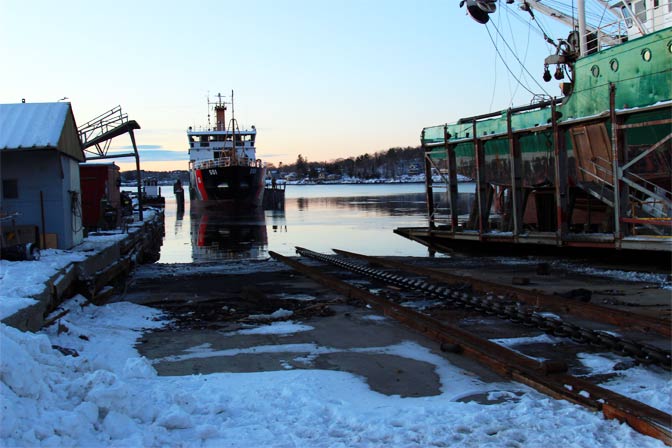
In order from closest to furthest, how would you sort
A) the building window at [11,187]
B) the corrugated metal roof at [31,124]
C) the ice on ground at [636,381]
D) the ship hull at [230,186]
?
the ice on ground at [636,381]
the corrugated metal roof at [31,124]
the building window at [11,187]
the ship hull at [230,186]

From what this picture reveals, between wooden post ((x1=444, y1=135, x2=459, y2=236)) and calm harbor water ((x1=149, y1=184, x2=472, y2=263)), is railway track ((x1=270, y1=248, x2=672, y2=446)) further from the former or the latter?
calm harbor water ((x1=149, y1=184, x2=472, y2=263))

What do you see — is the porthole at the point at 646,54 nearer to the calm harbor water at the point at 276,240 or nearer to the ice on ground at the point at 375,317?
the ice on ground at the point at 375,317

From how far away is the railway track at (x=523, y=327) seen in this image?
4.59 m

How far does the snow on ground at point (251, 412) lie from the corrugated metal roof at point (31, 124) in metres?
8.85

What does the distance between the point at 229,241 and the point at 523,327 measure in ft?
76.6

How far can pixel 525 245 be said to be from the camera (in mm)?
17328

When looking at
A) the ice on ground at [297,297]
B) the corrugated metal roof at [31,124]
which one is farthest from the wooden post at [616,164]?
the corrugated metal roof at [31,124]

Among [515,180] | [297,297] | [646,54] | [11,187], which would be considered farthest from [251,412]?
[515,180]

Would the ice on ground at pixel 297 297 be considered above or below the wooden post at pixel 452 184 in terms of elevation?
below

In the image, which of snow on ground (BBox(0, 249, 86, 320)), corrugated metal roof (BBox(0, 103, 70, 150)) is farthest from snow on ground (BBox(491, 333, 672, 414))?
corrugated metal roof (BBox(0, 103, 70, 150))

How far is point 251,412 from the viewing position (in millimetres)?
4602

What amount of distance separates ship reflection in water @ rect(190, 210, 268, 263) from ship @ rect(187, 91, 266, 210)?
14.2 metres

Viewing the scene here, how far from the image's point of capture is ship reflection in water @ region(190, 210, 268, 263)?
24000 mm

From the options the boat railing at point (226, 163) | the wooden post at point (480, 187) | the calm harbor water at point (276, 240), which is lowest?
the calm harbor water at point (276, 240)
